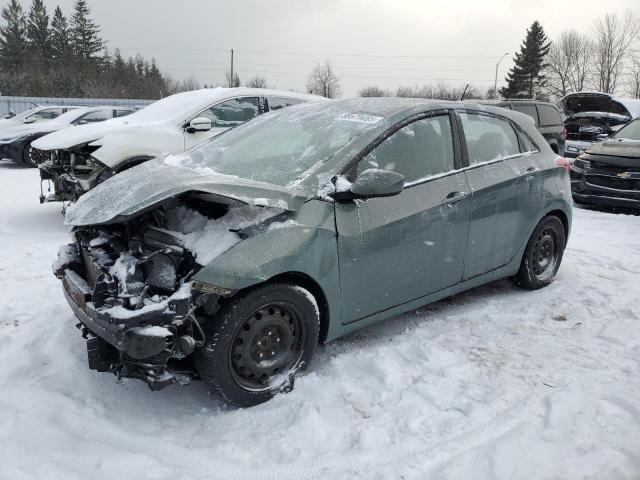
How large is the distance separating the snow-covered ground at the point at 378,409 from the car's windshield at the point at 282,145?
1280mm

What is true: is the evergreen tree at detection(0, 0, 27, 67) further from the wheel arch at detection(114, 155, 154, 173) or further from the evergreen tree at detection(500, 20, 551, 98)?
the wheel arch at detection(114, 155, 154, 173)

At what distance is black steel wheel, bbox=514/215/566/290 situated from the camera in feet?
15.5

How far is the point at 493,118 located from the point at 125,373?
3.43 metres

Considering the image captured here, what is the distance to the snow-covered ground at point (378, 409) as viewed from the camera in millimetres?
2557

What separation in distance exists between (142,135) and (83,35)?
65120 millimetres

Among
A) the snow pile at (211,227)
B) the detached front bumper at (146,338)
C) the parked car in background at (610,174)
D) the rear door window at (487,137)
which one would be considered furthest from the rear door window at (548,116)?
the detached front bumper at (146,338)

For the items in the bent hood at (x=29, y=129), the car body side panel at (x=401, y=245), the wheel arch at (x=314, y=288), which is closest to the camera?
the wheel arch at (x=314, y=288)

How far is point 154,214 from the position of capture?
10.00 feet

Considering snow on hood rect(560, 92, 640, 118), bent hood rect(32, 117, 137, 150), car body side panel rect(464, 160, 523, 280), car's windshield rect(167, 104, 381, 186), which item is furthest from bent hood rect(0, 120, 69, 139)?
snow on hood rect(560, 92, 640, 118)

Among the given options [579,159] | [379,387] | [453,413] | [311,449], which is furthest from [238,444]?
[579,159]

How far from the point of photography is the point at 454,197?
3811mm

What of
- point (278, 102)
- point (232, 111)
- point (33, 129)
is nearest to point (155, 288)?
point (232, 111)

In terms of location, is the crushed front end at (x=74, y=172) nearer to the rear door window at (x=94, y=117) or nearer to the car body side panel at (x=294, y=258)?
the car body side panel at (x=294, y=258)

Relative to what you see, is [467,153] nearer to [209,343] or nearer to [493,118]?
[493,118]
